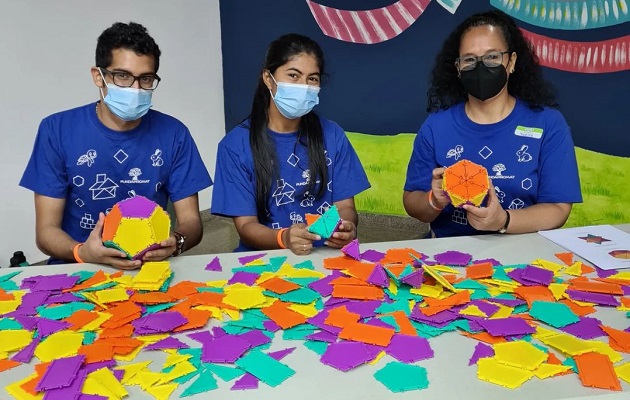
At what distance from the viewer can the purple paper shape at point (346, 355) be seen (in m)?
1.07

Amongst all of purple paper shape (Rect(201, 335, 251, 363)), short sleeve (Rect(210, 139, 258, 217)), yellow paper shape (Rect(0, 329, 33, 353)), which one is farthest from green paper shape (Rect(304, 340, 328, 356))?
short sleeve (Rect(210, 139, 258, 217))

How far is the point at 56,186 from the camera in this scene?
1888 millimetres

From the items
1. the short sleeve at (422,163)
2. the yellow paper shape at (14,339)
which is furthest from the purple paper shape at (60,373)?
the short sleeve at (422,163)

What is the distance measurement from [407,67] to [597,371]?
8.82ft

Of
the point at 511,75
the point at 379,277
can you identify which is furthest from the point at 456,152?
the point at 379,277

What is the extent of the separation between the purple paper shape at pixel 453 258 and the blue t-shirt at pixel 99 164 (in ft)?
3.11

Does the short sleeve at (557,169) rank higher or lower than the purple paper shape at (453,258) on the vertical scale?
higher

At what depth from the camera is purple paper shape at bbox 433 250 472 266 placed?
157 centimetres

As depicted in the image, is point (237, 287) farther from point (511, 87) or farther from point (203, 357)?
point (511, 87)

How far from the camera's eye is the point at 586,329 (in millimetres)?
1190

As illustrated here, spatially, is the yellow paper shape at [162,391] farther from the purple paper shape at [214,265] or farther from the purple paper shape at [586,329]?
the purple paper shape at [586,329]

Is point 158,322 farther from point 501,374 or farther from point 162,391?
point 501,374

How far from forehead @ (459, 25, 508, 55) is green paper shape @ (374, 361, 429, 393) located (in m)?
1.28

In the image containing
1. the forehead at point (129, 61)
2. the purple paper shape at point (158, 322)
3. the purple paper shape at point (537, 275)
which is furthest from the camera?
the forehead at point (129, 61)
